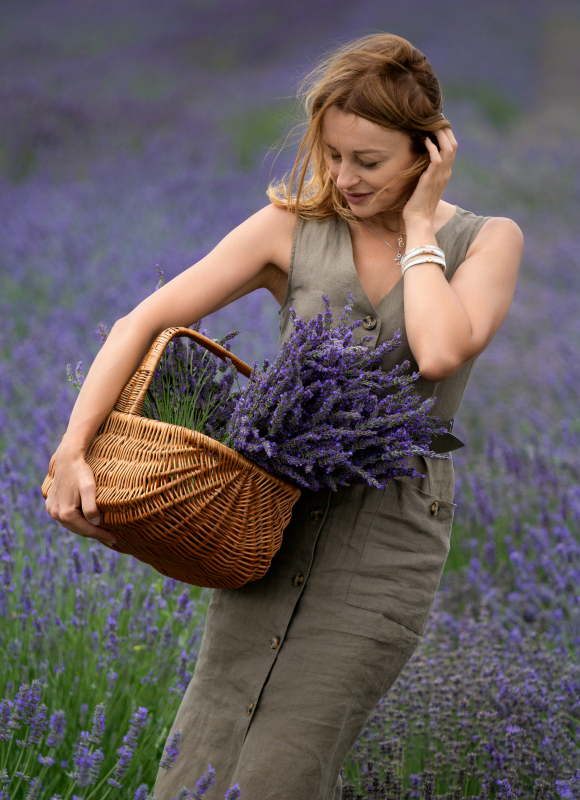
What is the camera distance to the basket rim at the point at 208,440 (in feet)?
3.96

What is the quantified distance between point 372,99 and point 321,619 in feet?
3.23

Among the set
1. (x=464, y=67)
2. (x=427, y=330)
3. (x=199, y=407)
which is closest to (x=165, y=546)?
(x=199, y=407)

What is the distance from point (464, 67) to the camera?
1126 cm

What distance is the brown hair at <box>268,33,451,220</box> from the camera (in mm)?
1463

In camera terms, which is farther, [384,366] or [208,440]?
[384,366]

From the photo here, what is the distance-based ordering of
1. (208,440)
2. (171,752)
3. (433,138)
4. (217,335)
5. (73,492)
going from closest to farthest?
(208,440) < (73,492) < (171,752) < (433,138) < (217,335)

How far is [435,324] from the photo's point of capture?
1414 millimetres

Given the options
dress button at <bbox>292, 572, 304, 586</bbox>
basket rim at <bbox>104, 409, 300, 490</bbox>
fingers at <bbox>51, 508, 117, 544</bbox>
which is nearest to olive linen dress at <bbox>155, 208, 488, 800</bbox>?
dress button at <bbox>292, 572, 304, 586</bbox>

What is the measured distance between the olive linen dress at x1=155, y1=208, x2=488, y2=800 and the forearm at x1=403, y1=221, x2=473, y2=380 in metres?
0.08

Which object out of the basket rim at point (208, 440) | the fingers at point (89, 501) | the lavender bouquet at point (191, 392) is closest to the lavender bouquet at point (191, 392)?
the lavender bouquet at point (191, 392)

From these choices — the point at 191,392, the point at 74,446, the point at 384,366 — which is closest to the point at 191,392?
the point at 191,392

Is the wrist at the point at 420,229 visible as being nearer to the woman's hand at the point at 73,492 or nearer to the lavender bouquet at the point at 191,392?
the lavender bouquet at the point at 191,392

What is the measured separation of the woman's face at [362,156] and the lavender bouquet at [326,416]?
273 millimetres

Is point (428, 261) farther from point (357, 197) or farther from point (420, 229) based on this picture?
point (357, 197)
